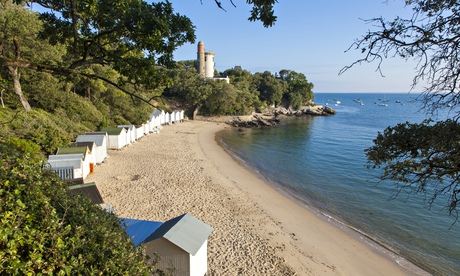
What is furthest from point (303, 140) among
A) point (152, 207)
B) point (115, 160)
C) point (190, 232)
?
point (190, 232)

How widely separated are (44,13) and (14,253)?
14.0ft

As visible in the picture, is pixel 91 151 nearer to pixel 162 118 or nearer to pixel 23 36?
pixel 23 36

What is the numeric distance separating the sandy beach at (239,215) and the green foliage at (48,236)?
8.45 meters

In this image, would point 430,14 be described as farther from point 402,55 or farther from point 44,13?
point 44,13

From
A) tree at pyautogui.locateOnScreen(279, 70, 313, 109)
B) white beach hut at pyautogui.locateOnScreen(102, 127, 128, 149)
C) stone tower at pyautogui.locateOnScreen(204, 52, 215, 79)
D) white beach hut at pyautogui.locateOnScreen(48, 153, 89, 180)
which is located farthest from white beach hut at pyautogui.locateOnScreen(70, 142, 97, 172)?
tree at pyautogui.locateOnScreen(279, 70, 313, 109)

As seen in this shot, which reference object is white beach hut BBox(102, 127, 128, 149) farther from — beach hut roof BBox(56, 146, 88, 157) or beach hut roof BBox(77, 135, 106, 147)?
beach hut roof BBox(56, 146, 88, 157)

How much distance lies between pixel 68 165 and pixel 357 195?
751 inches

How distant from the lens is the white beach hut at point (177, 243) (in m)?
9.50

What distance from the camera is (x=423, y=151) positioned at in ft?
15.3

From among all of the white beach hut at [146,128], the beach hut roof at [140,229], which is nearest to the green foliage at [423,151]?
the beach hut roof at [140,229]

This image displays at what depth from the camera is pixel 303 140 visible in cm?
4894

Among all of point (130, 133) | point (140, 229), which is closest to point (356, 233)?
point (140, 229)

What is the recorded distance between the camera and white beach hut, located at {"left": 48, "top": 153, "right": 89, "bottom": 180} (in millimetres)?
18531

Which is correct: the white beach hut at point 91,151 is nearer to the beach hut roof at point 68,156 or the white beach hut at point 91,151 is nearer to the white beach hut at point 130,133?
the beach hut roof at point 68,156
